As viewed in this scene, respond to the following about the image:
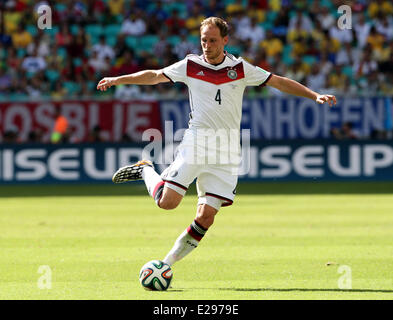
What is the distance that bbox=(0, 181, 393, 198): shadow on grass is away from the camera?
1978 cm

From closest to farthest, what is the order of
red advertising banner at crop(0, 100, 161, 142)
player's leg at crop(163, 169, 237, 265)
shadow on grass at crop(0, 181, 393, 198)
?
player's leg at crop(163, 169, 237, 265), shadow on grass at crop(0, 181, 393, 198), red advertising banner at crop(0, 100, 161, 142)

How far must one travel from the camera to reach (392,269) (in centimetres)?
935

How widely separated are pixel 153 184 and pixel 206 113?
0.91 metres

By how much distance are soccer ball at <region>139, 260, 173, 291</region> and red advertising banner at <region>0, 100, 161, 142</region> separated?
14177mm

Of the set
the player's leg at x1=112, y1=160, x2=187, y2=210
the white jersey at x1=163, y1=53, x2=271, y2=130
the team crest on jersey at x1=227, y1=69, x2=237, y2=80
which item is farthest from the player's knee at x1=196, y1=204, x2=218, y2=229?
the team crest on jersey at x1=227, y1=69, x2=237, y2=80

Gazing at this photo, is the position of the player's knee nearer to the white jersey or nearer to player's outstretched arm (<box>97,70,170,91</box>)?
the white jersey

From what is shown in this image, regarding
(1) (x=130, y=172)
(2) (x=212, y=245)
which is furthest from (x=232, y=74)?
(2) (x=212, y=245)

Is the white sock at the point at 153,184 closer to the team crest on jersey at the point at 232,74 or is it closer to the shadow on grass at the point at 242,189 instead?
the team crest on jersey at the point at 232,74

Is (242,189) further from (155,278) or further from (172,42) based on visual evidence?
(155,278)

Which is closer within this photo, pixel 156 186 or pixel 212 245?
pixel 156 186

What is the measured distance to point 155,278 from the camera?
8.10 metres

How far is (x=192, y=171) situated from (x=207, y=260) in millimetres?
1969

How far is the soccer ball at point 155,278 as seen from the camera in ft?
26.6
